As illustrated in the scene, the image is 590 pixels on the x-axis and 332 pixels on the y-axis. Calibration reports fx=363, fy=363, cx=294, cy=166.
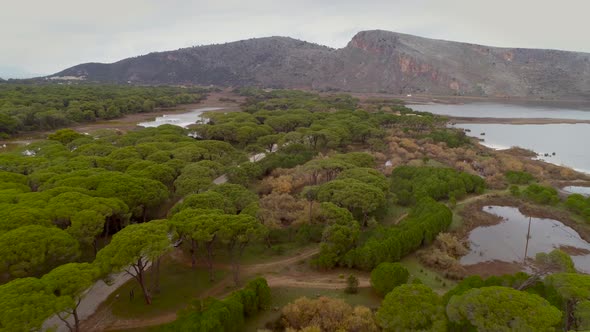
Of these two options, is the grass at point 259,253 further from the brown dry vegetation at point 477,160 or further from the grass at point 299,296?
the brown dry vegetation at point 477,160

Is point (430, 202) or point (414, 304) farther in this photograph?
point (430, 202)

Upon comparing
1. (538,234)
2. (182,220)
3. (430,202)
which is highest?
(182,220)

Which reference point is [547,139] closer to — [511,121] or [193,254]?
[511,121]

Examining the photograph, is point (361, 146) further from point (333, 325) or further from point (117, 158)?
point (333, 325)

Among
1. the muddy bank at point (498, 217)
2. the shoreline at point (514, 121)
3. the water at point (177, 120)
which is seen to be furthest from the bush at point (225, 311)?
the shoreline at point (514, 121)

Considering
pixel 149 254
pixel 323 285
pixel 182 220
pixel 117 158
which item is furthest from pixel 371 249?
pixel 117 158

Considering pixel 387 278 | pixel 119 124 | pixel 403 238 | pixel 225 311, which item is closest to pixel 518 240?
pixel 403 238

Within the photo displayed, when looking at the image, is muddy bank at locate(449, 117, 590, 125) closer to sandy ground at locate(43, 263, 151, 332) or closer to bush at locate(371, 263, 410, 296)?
bush at locate(371, 263, 410, 296)
